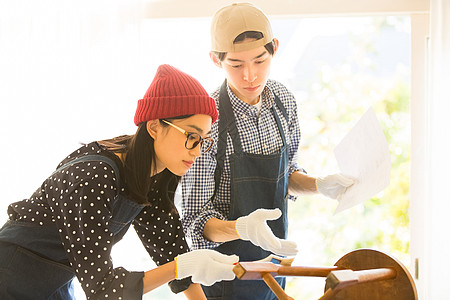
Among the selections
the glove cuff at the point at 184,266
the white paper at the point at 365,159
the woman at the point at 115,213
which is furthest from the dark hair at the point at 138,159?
the white paper at the point at 365,159

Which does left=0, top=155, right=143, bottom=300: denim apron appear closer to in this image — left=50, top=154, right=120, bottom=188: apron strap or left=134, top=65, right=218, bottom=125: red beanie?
left=50, top=154, right=120, bottom=188: apron strap

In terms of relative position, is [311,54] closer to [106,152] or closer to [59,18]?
[59,18]

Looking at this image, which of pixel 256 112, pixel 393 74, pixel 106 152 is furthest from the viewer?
pixel 393 74

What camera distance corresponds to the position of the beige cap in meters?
1.74

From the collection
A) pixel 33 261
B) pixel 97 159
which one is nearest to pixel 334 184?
pixel 97 159

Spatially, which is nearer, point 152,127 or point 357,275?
point 357,275

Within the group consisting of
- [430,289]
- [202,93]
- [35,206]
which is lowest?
[430,289]

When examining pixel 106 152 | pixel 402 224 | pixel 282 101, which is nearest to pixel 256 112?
pixel 282 101

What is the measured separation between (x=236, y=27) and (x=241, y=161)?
43cm

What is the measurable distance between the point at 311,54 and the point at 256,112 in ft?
5.51

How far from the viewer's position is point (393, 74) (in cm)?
339

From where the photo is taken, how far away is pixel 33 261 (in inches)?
54.7

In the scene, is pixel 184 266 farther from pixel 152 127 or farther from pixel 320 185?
pixel 320 185

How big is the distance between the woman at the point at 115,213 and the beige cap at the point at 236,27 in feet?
0.94
